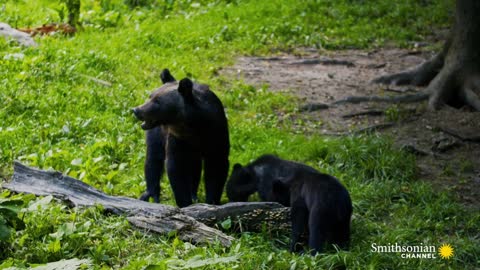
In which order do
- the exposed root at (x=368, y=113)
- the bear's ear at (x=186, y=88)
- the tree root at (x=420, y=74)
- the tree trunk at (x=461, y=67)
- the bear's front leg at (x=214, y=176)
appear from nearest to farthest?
1. the bear's ear at (x=186, y=88)
2. the bear's front leg at (x=214, y=176)
3. the tree trunk at (x=461, y=67)
4. the exposed root at (x=368, y=113)
5. the tree root at (x=420, y=74)

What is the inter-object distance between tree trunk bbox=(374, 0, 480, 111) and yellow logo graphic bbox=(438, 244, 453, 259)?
4527mm

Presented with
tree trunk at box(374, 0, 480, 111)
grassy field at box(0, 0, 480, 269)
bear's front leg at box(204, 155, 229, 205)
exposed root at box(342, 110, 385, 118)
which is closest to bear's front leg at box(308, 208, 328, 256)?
grassy field at box(0, 0, 480, 269)

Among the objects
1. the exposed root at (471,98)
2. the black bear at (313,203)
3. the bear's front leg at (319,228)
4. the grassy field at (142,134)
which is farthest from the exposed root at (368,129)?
the bear's front leg at (319,228)

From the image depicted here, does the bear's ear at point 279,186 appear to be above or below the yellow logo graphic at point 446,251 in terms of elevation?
above

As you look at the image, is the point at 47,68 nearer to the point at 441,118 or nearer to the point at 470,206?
the point at 441,118

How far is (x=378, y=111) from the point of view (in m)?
12.4

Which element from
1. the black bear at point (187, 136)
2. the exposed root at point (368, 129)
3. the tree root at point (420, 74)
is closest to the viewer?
the black bear at point (187, 136)

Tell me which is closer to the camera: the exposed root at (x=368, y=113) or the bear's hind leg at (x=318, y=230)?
the bear's hind leg at (x=318, y=230)

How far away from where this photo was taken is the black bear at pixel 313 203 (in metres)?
7.68

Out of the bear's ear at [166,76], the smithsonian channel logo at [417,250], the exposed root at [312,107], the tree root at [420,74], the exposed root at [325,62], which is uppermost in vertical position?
the bear's ear at [166,76]

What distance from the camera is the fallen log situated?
25.3ft

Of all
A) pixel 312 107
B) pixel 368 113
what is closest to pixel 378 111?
pixel 368 113

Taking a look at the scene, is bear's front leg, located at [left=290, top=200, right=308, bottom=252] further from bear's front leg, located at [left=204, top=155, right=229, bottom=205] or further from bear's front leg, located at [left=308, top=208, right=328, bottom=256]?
bear's front leg, located at [left=204, top=155, right=229, bottom=205]

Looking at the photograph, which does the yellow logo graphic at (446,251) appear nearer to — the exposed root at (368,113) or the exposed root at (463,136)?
the exposed root at (463,136)
